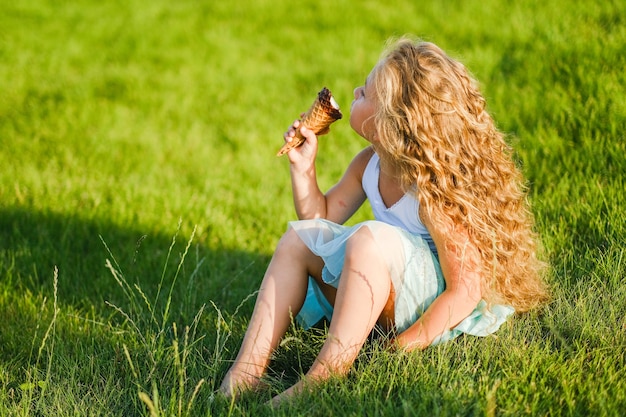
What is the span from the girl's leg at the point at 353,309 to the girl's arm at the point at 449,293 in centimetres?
16

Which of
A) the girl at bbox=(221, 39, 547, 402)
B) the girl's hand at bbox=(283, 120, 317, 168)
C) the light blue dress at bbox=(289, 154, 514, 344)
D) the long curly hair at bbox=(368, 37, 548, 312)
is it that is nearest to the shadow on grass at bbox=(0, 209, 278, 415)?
the girl at bbox=(221, 39, 547, 402)

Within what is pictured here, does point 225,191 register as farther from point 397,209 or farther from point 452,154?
point 452,154

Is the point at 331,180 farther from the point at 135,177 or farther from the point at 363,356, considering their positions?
the point at 363,356

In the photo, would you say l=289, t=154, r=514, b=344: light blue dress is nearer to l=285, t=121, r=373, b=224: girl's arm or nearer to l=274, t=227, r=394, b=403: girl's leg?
l=274, t=227, r=394, b=403: girl's leg

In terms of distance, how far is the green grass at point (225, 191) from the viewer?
7.57ft

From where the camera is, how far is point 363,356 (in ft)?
8.08

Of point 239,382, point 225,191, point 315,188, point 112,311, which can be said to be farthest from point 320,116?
point 225,191

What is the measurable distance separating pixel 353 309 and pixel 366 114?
28.9 inches

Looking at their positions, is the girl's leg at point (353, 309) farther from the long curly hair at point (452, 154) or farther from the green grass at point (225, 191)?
the long curly hair at point (452, 154)

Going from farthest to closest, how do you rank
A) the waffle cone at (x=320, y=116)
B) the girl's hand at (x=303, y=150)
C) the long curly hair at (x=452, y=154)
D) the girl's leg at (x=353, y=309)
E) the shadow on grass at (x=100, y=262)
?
the shadow on grass at (x=100, y=262)
the girl's hand at (x=303, y=150)
the waffle cone at (x=320, y=116)
the long curly hair at (x=452, y=154)
the girl's leg at (x=353, y=309)

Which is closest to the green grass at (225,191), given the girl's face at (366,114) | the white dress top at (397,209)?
the white dress top at (397,209)

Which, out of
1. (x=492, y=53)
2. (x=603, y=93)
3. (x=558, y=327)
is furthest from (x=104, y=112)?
(x=558, y=327)

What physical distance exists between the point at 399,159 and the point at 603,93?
180cm

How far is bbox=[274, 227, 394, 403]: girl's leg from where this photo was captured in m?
2.30
